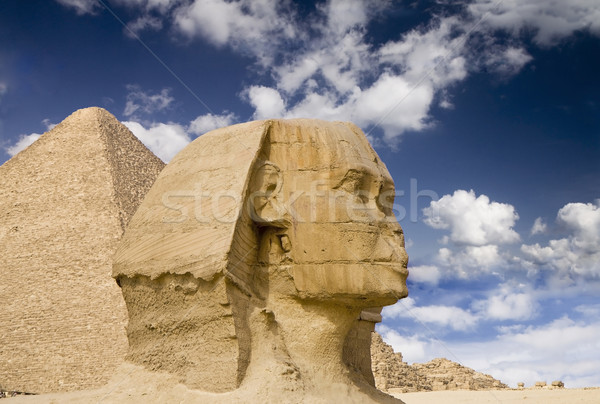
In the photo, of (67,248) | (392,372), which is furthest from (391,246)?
(67,248)

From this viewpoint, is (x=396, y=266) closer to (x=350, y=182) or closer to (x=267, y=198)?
(x=350, y=182)

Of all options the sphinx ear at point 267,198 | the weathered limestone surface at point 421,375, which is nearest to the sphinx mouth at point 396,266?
the sphinx ear at point 267,198

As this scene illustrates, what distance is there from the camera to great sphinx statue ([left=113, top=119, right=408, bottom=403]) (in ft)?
12.7

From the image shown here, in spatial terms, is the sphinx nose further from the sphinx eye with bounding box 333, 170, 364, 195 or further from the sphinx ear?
the sphinx ear

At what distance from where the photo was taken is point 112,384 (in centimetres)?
413

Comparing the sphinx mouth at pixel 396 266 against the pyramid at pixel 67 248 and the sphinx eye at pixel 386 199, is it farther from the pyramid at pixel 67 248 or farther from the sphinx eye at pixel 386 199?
the pyramid at pixel 67 248

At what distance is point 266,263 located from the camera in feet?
13.8

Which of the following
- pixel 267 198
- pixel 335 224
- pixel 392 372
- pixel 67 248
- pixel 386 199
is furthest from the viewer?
pixel 67 248

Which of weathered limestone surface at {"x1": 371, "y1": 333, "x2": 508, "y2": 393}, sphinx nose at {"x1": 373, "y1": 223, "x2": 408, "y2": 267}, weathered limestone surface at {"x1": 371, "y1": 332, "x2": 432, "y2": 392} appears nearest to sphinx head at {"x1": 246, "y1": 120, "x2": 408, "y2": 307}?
sphinx nose at {"x1": 373, "y1": 223, "x2": 408, "y2": 267}

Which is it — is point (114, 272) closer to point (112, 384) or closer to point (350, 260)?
point (112, 384)

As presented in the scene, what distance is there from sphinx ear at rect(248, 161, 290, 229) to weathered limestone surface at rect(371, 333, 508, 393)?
28.9 meters

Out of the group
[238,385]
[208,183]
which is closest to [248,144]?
[208,183]

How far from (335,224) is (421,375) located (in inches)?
1590

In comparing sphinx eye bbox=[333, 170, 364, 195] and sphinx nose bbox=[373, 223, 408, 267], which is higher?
sphinx eye bbox=[333, 170, 364, 195]
